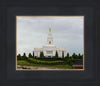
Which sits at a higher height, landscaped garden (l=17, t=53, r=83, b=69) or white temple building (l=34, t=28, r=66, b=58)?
white temple building (l=34, t=28, r=66, b=58)

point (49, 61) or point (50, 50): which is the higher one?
point (50, 50)

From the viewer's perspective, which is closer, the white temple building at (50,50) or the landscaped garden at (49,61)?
the landscaped garden at (49,61)

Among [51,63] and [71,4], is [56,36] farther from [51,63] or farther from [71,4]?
[71,4]

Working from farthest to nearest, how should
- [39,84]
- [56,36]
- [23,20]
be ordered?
[56,36], [23,20], [39,84]

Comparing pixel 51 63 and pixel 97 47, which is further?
pixel 51 63

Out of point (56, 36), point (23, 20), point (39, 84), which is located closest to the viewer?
point (39, 84)

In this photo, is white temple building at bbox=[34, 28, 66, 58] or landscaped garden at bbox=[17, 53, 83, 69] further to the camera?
white temple building at bbox=[34, 28, 66, 58]

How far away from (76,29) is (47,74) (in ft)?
20.4

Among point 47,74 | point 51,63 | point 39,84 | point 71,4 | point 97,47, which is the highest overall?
point 71,4

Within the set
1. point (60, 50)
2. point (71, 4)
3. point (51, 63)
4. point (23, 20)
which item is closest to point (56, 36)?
point (60, 50)

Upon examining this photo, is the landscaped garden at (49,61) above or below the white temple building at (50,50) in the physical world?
below

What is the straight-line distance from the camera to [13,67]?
1792 millimetres

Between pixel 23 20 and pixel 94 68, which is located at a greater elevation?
pixel 23 20

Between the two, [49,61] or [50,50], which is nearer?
[49,61]
